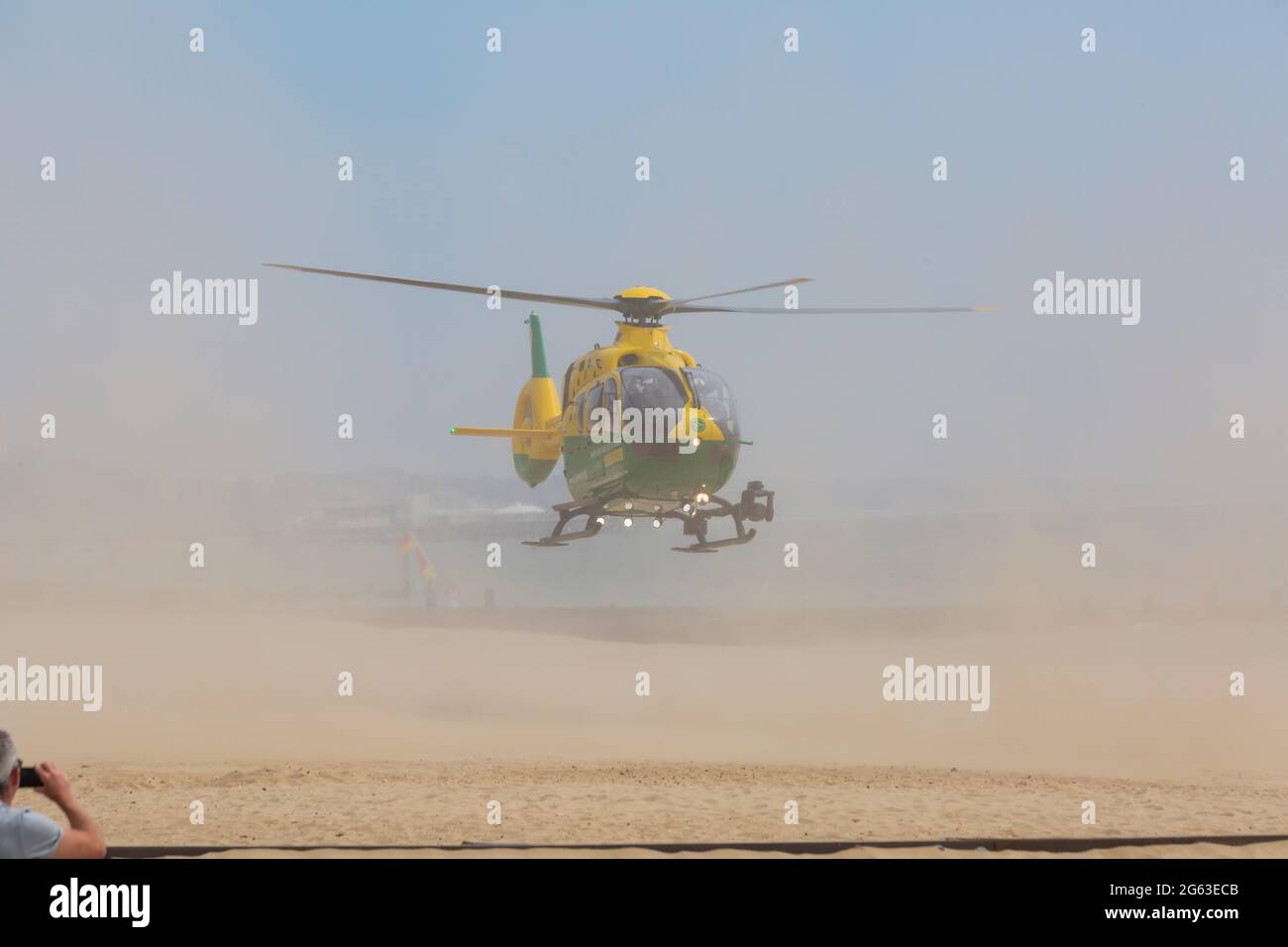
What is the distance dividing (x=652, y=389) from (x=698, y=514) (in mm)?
2577

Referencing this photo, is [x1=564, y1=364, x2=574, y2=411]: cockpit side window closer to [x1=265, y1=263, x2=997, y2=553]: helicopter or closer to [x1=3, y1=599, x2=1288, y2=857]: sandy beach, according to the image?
[x1=265, y1=263, x2=997, y2=553]: helicopter

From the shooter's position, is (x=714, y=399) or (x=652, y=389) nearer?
(x=652, y=389)

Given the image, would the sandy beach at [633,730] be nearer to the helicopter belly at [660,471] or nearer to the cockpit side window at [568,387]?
the helicopter belly at [660,471]

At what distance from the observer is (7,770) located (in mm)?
5254

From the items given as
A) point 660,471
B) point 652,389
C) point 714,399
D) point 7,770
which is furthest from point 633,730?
point 7,770

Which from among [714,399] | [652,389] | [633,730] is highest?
[652,389]

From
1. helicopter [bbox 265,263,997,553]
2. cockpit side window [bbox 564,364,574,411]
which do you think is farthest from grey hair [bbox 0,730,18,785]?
cockpit side window [bbox 564,364,574,411]

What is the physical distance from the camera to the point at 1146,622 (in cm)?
4453

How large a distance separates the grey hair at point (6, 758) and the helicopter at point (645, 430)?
14023mm

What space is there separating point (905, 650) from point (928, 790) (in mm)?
21529

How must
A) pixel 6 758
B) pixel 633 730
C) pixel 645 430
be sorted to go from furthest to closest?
pixel 633 730 < pixel 645 430 < pixel 6 758

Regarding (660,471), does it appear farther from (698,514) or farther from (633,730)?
(633,730)

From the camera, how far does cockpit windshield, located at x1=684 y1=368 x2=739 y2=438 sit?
67.2 ft
